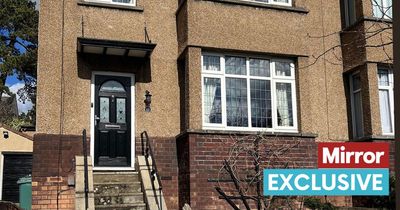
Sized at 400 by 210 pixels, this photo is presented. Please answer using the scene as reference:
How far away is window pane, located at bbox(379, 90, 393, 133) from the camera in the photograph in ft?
42.8

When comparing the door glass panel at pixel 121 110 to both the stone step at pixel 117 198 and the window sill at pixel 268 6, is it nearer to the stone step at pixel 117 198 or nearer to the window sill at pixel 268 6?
the stone step at pixel 117 198

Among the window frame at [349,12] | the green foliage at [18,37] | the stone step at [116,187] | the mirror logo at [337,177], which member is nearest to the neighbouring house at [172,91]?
the stone step at [116,187]

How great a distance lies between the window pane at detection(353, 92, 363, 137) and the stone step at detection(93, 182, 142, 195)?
6196 mm

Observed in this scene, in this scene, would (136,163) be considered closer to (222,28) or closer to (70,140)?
(70,140)

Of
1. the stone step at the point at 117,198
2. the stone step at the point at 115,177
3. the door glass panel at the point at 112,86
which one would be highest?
the door glass panel at the point at 112,86

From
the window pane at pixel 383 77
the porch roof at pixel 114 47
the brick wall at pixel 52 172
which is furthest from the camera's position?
the window pane at pixel 383 77

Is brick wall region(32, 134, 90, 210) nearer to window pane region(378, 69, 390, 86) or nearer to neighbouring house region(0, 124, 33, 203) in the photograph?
window pane region(378, 69, 390, 86)

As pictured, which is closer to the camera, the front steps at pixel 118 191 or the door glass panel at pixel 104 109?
the front steps at pixel 118 191

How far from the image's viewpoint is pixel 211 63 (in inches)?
472

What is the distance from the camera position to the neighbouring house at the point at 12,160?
70.3 feet

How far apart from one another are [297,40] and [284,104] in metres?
1.63

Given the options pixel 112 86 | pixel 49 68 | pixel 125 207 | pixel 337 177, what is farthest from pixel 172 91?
pixel 337 177

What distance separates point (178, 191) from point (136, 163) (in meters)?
1.20

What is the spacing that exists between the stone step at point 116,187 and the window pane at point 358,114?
6196 mm
